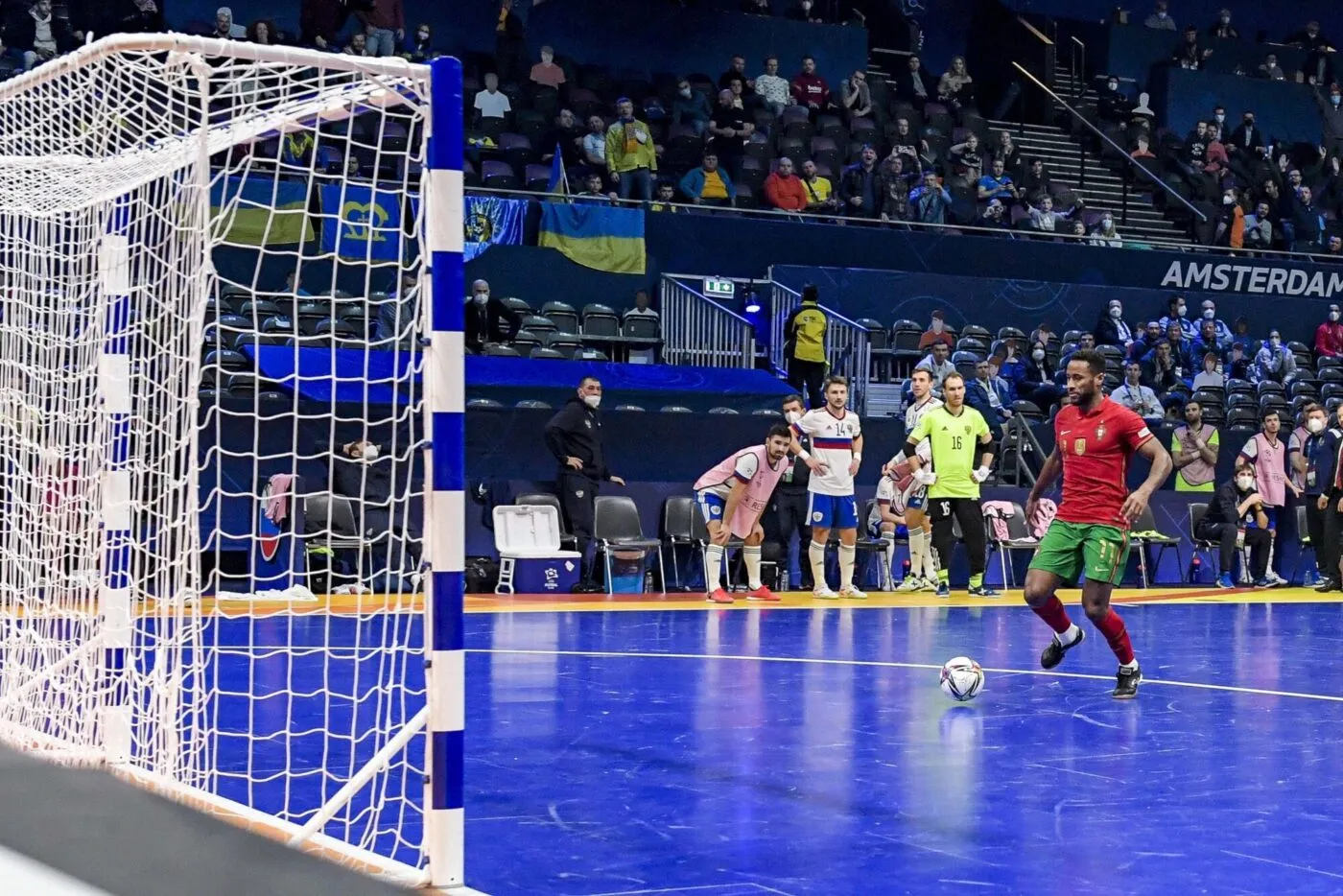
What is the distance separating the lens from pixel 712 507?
1744cm

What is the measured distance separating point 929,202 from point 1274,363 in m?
5.80

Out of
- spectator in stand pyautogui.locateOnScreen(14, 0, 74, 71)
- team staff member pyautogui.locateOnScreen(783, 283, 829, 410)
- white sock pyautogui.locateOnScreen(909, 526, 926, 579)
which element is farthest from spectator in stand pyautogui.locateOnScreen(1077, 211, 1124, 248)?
spectator in stand pyautogui.locateOnScreen(14, 0, 74, 71)

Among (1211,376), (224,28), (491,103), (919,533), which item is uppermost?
(224,28)

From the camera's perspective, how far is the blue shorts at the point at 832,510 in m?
17.8

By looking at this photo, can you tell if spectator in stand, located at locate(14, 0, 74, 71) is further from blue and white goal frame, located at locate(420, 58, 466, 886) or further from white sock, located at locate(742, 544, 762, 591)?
blue and white goal frame, located at locate(420, 58, 466, 886)

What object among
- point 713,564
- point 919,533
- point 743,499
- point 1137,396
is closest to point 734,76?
point 1137,396

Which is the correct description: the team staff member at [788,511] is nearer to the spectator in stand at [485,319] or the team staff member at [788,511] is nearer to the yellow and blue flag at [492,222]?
the spectator in stand at [485,319]

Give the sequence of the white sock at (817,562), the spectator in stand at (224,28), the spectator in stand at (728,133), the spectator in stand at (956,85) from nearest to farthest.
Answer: the white sock at (817,562) → the spectator in stand at (224,28) → the spectator in stand at (728,133) → the spectator in stand at (956,85)

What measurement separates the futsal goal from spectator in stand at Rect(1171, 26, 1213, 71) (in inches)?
1103

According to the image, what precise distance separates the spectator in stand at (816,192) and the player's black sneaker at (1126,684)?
15639mm

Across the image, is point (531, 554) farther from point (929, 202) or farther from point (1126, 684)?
point (929, 202)

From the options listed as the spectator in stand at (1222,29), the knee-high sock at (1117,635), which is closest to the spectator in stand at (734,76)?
the spectator in stand at (1222,29)

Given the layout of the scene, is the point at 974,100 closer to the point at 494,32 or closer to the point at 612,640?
the point at 494,32

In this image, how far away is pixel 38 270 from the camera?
28.4ft
